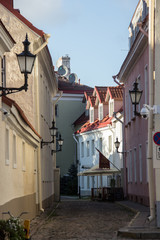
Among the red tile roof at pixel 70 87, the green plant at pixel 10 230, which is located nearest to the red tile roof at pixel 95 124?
the red tile roof at pixel 70 87

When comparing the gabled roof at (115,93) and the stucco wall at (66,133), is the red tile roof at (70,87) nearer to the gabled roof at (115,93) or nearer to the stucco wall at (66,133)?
the stucco wall at (66,133)

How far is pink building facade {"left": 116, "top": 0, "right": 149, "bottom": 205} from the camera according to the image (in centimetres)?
2494

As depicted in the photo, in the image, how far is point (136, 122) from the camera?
93.8 ft

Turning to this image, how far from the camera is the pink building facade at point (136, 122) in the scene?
24938mm

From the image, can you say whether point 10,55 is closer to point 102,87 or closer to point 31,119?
point 31,119

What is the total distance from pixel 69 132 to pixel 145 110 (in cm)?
4123

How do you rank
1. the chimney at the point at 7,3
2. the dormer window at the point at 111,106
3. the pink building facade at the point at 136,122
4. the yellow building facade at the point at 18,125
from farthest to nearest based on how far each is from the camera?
1. the dormer window at the point at 111,106
2. the pink building facade at the point at 136,122
3. the chimney at the point at 7,3
4. the yellow building facade at the point at 18,125

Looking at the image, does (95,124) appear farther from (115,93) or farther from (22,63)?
(22,63)

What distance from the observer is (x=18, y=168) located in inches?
640

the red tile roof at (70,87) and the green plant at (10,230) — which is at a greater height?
the red tile roof at (70,87)

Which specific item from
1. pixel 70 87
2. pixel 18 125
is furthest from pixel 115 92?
pixel 18 125

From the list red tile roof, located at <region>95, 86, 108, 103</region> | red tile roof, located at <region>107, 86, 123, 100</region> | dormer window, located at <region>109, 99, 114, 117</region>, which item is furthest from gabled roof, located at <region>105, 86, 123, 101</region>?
red tile roof, located at <region>95, 86, 108, 103</region>

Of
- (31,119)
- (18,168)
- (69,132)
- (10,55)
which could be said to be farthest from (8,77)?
(69,132)

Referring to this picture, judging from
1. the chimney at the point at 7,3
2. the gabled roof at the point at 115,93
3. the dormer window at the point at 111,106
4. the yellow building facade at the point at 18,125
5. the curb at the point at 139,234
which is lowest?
the curb at the point at 139,234
